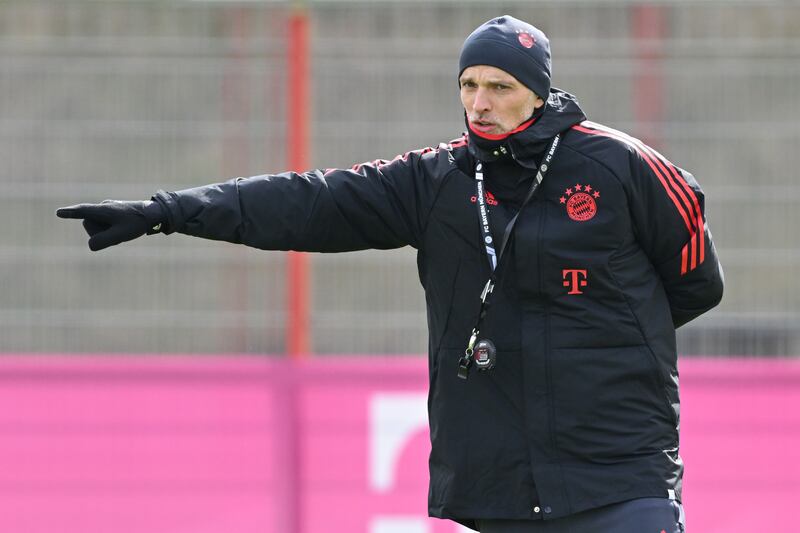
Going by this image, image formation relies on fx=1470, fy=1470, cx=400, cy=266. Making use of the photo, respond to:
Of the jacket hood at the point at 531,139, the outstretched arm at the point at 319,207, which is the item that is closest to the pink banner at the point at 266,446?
the outstretched arm at the point at 319,207

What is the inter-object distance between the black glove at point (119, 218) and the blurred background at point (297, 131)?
150 inches

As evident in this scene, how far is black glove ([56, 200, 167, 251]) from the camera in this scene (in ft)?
10.9

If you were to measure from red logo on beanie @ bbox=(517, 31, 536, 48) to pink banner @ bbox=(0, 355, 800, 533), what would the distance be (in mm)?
2441

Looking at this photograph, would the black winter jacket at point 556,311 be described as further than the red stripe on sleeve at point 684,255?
No

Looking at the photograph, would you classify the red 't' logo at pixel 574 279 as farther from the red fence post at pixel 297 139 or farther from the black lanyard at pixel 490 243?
the red fence post at pixel 297 139

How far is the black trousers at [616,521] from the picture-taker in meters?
3.25

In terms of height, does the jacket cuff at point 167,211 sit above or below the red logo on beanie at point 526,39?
below

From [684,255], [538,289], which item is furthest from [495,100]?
[684,255]

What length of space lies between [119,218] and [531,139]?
3.10ft

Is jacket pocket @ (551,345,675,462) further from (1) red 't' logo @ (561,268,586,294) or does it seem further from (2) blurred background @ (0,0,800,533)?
(2) blurred background @ (0,0,800,533)

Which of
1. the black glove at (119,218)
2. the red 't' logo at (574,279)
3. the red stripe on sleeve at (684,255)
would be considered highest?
the black glove at (119,218)

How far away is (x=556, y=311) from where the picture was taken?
10.8 feet

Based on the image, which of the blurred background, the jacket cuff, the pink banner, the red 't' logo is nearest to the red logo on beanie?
the red 't' logo

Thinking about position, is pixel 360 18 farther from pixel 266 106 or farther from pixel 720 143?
pixel 720 143
